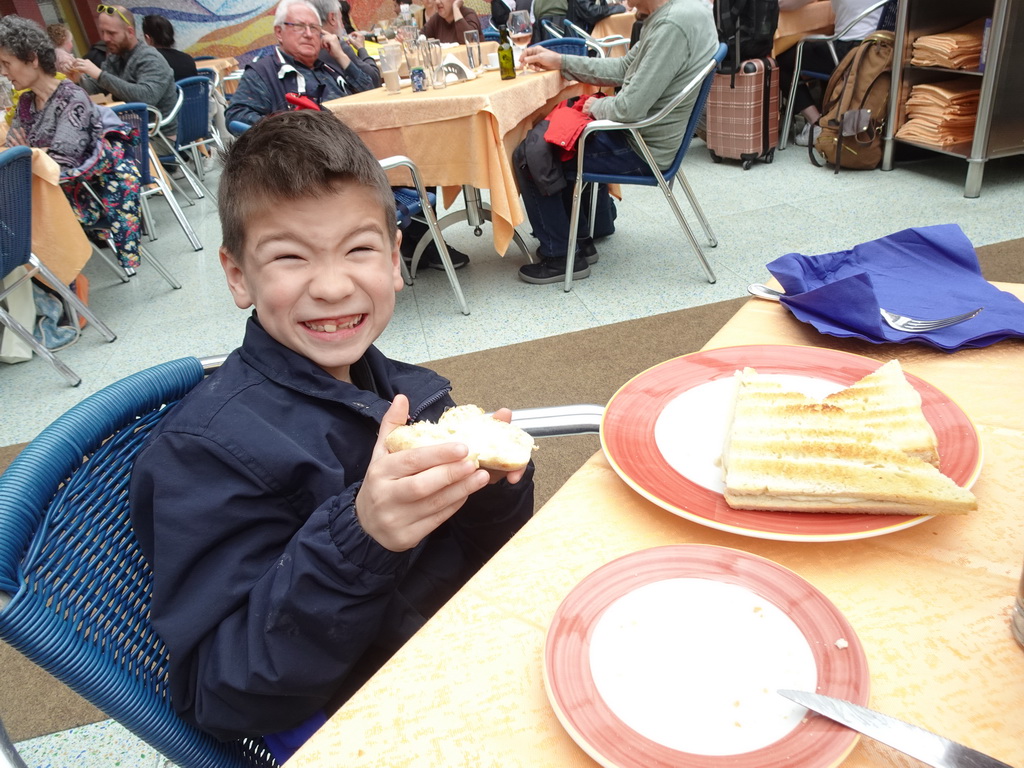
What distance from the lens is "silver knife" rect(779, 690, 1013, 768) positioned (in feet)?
1.25

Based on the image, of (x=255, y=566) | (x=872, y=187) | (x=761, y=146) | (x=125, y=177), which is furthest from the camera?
(x=761, y=146)

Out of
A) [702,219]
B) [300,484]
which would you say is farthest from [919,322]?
[702,219]

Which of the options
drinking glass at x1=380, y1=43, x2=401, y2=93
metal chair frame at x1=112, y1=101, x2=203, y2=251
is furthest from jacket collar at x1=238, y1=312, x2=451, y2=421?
metal chair frame at x1=112, y1=101, x2=203, y2=251

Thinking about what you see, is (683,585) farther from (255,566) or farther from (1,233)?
(1,233)

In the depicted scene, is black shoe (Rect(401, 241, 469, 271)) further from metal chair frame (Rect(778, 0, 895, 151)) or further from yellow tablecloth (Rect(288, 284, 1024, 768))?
yellow tablecloth (Rect(288, 284, 1024, 768))

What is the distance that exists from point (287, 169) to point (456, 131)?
2.39 metres

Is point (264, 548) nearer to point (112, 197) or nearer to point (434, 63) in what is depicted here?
point (434, 63)

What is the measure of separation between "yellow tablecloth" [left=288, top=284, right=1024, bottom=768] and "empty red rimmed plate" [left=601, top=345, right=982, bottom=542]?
26mm

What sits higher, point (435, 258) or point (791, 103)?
point (791, 103)

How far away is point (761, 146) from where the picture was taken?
203 inches

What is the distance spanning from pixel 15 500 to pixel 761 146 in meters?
5.43

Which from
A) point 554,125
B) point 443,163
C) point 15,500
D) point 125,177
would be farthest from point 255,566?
point 125,177

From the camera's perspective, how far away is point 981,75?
390 cm

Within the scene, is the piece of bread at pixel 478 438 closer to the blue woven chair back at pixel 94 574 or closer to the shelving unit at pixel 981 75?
the blue woven chair back at pixel 94 574
